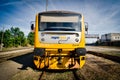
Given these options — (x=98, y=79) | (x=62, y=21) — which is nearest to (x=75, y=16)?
(x=62, y=21)

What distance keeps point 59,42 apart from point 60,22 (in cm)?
109

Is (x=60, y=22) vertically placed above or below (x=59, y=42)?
above

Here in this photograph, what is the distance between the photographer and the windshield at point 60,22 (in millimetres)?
6691

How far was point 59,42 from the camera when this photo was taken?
6.41m

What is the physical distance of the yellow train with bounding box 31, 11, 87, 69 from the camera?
638 cm

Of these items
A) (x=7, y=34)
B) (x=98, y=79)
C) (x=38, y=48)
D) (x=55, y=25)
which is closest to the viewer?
(x=98, y=79)

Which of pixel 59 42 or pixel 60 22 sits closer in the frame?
pixel 59 42

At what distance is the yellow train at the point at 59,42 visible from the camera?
6375 mm

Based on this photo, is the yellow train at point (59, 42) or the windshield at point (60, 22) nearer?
the yellow train at point (59, 42)

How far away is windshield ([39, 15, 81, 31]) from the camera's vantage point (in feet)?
22.0

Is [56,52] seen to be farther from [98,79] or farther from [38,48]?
[98,79]

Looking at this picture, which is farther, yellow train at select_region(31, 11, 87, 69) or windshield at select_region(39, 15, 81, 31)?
windshield at select_region(39, 15, 81, 31)

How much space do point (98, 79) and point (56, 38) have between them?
2.65 metres

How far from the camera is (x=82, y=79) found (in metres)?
5.55
